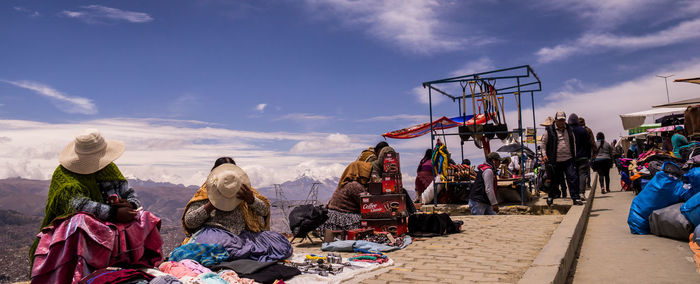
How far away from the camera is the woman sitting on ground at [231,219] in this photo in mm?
5109

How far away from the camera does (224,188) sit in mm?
5160

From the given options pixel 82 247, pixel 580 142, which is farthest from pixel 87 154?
pixel 580 142

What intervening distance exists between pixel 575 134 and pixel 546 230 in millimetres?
3362

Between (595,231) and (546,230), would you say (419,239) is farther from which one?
(595,231)

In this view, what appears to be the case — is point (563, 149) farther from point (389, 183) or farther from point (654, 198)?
point (389, 183)

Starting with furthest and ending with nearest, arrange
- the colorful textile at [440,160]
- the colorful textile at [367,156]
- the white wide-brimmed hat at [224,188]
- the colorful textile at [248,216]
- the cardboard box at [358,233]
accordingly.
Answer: the colorful textile at [440,160] → the colorful textile at [367,156] → the cardboard box at [358,233] → the colorful textile at [248,216] → the white wide-brimmed hat at [224,188]

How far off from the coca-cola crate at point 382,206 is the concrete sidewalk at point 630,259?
236cm

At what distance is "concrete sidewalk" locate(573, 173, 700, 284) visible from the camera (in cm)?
436

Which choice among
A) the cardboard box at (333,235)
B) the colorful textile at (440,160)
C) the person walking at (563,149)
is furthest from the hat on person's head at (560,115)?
the cardboard box at (333,235)

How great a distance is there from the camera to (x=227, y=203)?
5254 mm

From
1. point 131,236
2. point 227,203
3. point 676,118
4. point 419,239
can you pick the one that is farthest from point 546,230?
point 676,118

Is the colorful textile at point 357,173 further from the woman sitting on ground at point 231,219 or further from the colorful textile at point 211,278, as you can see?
the colorful textile at point 211,278

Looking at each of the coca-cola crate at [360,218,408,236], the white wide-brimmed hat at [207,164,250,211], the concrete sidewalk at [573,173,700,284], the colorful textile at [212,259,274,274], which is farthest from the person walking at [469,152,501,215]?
the colorful textile at [212,259,274,274]

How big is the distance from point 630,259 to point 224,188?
13.9 feet
